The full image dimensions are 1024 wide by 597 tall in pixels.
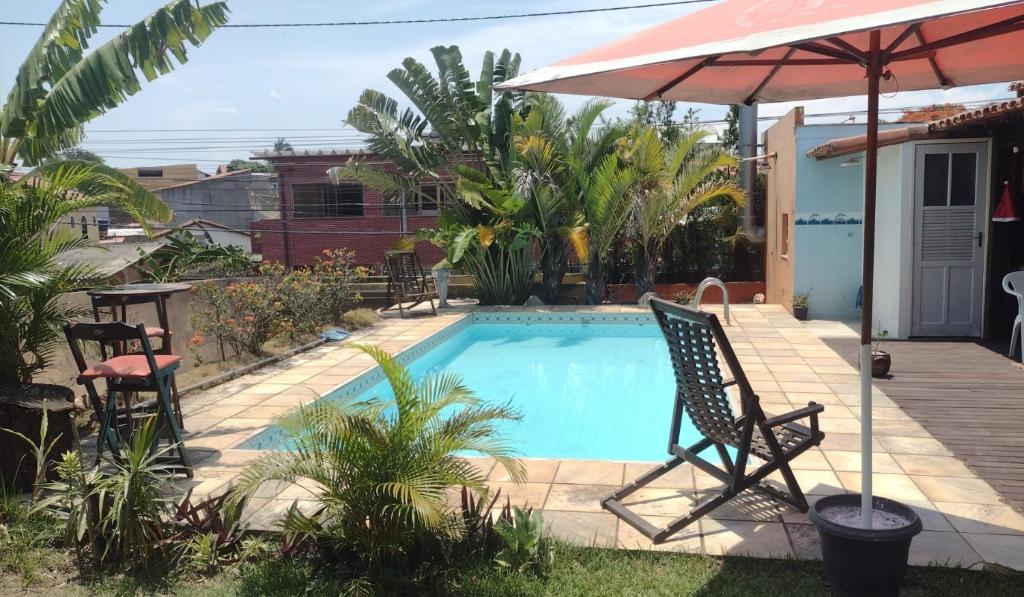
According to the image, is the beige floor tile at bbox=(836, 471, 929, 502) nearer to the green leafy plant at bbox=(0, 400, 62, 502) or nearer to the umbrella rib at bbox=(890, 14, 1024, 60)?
the umbrella rib at bbox=(890, 14, 1024, 60)

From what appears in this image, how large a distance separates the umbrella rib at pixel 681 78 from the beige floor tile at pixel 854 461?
259 cm

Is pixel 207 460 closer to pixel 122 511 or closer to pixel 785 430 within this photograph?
pixel 122 511

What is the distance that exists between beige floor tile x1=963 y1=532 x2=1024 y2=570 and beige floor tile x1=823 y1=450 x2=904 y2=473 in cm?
102

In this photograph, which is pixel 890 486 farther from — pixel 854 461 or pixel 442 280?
pixel 442 280

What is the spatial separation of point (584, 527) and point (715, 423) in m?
0.86

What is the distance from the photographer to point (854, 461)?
4.76m

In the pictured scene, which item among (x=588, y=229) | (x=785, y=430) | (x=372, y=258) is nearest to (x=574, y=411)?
(x=785, y=430)

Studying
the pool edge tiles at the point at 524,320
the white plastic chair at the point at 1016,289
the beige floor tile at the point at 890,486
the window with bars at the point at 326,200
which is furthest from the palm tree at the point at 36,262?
the window with bars at the point at 326,200

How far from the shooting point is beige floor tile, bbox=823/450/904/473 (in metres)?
4.61

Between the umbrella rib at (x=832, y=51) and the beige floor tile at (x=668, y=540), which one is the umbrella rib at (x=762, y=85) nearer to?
the umbrella rib at (x=832, y=51)

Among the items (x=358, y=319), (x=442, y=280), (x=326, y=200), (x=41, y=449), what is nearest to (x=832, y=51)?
(x=41, y=449)

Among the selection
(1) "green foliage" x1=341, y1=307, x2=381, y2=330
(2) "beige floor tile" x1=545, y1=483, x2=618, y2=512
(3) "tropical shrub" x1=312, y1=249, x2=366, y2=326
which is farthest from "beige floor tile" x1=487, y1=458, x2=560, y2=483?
(1) "green foliage" x1=341, y1=307, x2=381, y2=330

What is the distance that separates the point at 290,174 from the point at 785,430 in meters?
23.0

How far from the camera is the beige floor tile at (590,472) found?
14.8ft
